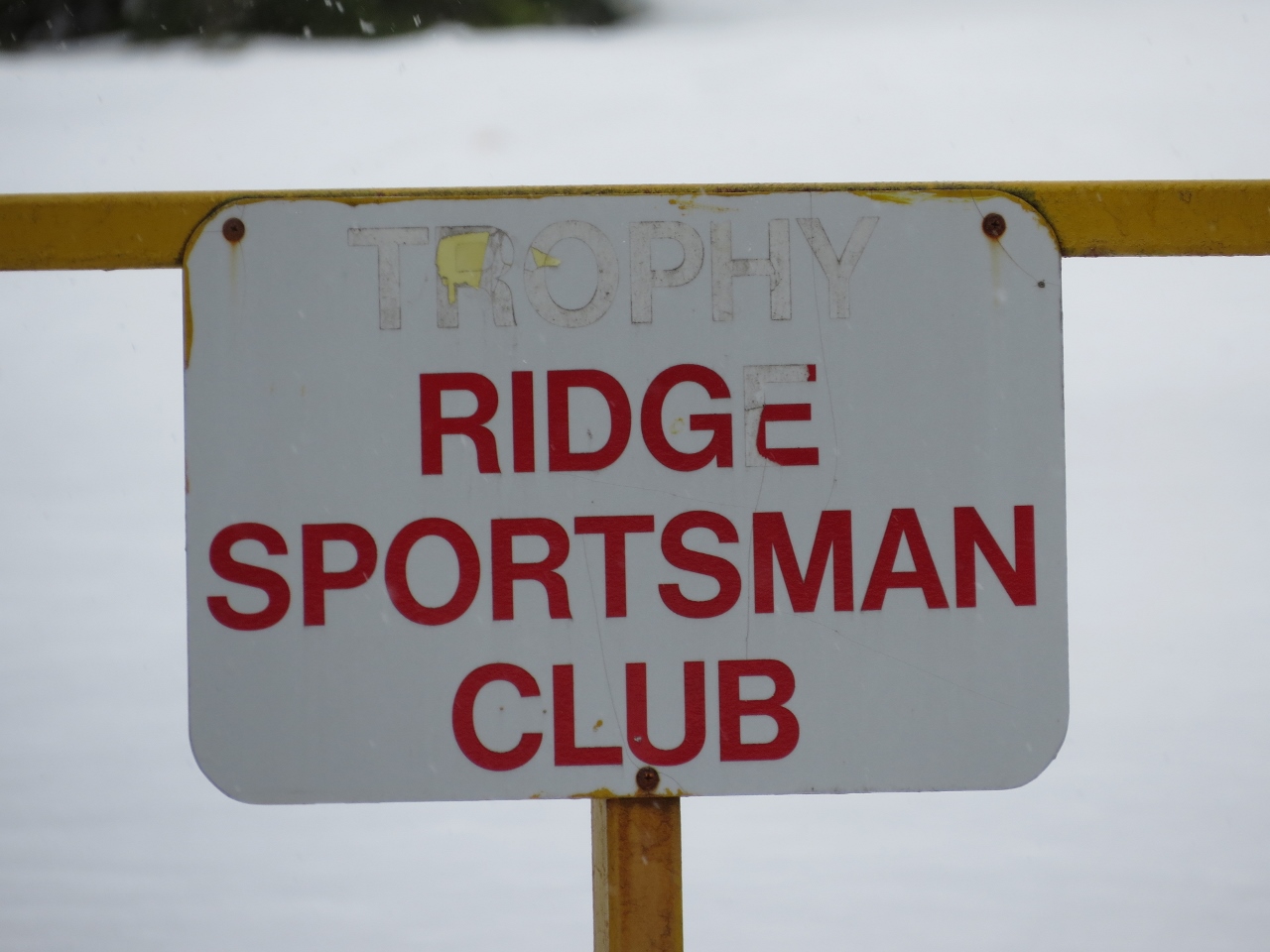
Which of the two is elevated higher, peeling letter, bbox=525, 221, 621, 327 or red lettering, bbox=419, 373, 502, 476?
peeling letter, bbox=525, 221, 621, 327

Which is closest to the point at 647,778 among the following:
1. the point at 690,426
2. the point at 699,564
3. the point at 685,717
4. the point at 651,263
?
the point at 685,717

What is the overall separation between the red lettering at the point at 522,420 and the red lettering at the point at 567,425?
0.6 inches

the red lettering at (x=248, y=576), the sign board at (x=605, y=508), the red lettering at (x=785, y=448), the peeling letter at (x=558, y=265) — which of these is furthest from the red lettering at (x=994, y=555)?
the red lettering at (x=248, y=576)

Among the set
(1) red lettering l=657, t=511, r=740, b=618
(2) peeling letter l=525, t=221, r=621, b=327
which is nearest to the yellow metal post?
(1) red lettering l=657, t=511, r=740, b=618

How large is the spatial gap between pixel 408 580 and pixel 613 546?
6.7 inches

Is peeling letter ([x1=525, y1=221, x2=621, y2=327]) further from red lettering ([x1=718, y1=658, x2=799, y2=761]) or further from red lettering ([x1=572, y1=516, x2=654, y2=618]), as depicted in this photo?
red lettering ([x1=718, y1=658, x2=799, y2=761])

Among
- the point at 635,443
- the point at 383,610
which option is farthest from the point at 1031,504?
the point at 383,610

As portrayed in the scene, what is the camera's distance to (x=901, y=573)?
38.8 inches

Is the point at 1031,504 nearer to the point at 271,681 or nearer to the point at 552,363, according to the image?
the point at 552,363

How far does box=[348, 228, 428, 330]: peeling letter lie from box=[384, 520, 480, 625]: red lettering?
170mm

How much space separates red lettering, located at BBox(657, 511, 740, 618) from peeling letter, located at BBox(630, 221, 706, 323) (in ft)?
0.56

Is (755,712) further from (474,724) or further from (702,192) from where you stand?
(702,192)

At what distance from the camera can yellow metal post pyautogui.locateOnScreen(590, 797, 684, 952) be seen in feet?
3.21

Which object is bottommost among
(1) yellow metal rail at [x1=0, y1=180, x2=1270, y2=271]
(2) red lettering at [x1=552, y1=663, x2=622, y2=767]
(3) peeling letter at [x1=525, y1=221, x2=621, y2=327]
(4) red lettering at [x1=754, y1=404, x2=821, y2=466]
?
(2) red lettering at [x1=552, y1=663, x2=622, y2=767]
